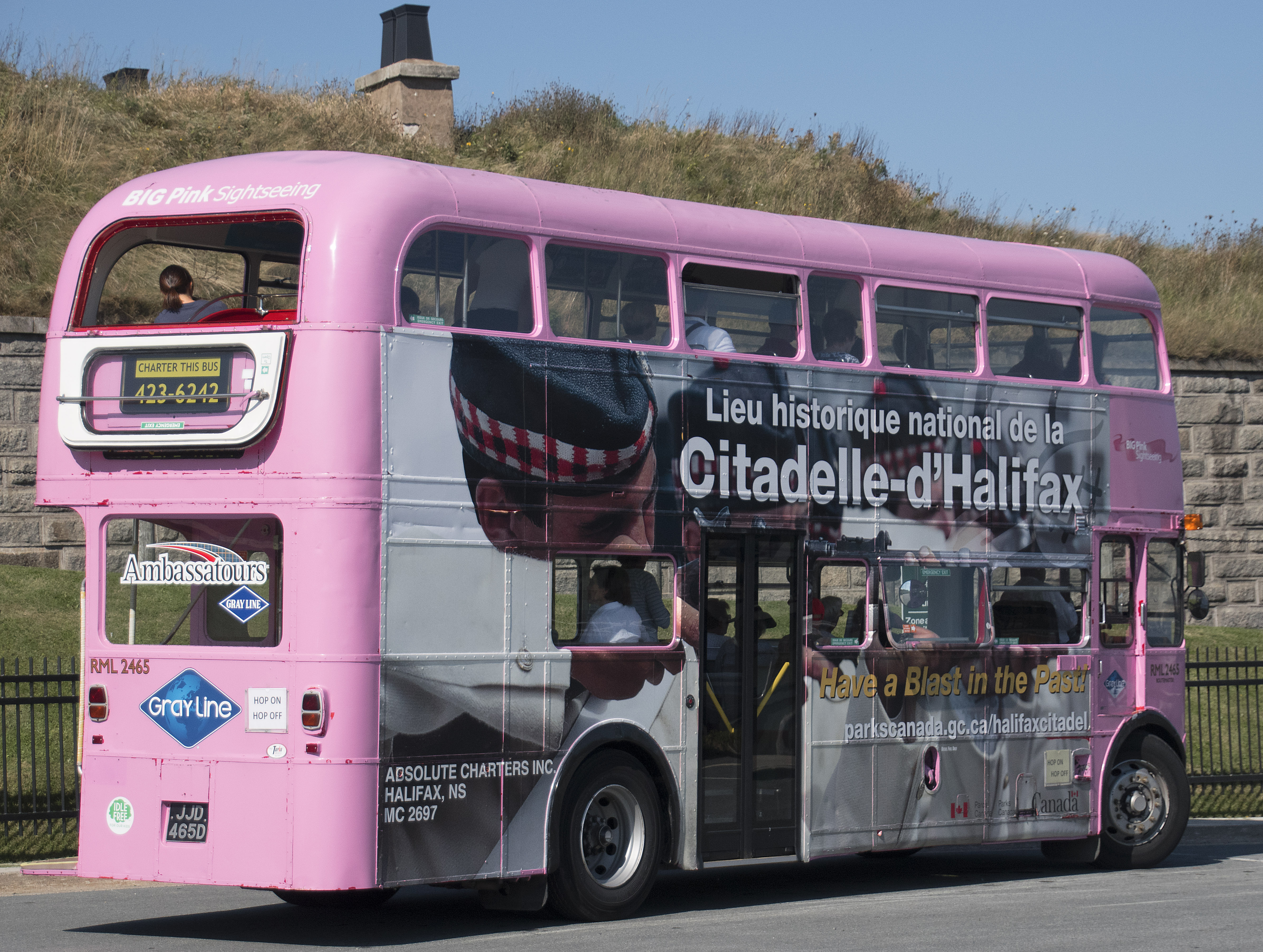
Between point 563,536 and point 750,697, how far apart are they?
1894 millimetres

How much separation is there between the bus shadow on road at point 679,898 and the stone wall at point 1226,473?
27.7 feet

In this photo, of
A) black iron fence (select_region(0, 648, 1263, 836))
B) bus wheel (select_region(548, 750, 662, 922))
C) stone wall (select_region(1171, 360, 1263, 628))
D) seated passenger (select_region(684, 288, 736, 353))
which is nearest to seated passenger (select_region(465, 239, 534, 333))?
seated passenger (select_region(684, 288, 736, 353))

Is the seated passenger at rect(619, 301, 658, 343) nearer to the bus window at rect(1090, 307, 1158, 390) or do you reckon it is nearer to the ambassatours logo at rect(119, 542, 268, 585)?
the ambassatours logo at rect(119, 542, 268, 585)

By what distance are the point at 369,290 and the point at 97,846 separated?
348cm

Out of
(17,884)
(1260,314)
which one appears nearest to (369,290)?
(17,884)

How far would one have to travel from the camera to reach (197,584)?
9.50 metres

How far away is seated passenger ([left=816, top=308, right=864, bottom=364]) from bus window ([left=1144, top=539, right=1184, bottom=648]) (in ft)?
11.3

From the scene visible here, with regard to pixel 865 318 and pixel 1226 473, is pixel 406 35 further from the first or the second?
pixel 865 318

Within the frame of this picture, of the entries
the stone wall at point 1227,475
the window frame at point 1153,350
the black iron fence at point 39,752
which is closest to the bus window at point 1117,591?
the window frame at point 1153,350

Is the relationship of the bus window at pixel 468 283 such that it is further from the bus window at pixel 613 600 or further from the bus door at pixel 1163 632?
the bus door at pixel 1163 632

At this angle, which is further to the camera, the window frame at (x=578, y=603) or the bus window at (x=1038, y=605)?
the bus window at (x=1038, y=605)

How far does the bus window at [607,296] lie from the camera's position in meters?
10.2

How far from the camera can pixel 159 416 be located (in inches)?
371

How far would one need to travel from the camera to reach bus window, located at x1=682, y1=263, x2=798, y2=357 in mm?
10914
